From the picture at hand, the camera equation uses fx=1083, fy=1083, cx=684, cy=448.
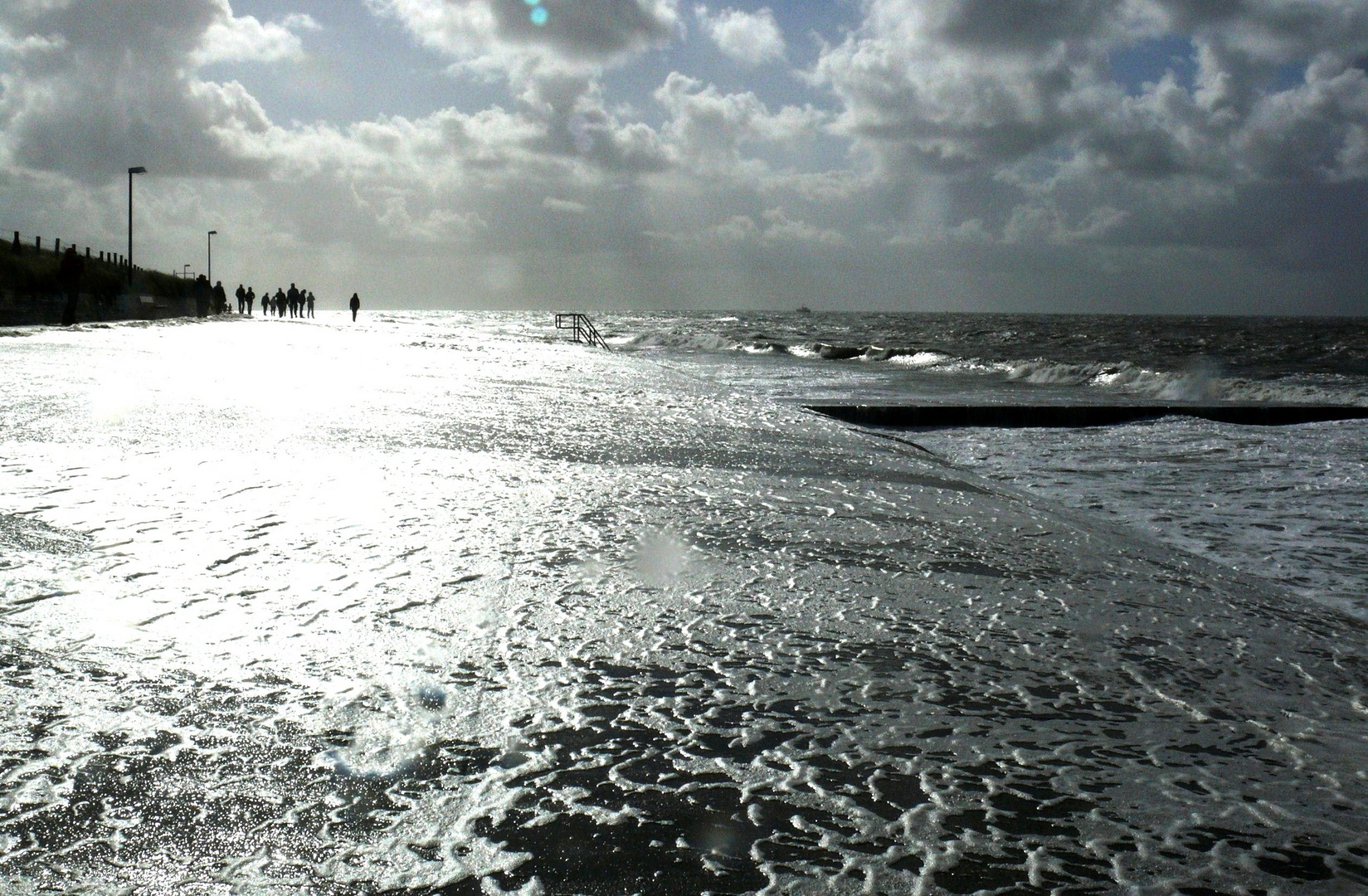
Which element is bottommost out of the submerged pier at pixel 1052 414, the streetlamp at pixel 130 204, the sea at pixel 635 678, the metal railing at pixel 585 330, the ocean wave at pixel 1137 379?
the sea at pixel 635 678

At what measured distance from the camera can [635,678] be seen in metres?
2.64

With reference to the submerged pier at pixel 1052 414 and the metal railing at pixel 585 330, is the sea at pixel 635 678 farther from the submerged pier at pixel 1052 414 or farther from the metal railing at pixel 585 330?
the metal railing at pixel 585 330

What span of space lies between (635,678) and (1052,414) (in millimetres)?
11197

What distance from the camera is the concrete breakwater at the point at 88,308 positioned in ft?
84.9

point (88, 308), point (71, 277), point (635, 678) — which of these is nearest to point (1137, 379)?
point (71, 277)

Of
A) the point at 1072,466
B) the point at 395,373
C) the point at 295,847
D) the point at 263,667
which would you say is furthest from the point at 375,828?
the point at 395,373

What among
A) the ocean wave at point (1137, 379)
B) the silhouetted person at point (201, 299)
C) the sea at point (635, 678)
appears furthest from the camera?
the silhouetted person at point (201, 299)

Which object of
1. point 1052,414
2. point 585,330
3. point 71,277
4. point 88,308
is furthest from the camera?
point 585,330

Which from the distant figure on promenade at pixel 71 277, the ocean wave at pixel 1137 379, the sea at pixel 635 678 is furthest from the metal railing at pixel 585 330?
the sea at pixel 635 678

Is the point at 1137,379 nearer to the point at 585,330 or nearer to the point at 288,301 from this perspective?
the point at 585,330

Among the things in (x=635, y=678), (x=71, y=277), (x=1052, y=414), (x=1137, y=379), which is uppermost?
(x=71, y=277)

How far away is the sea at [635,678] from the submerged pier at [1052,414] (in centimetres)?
606

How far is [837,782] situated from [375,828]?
2.84 ft

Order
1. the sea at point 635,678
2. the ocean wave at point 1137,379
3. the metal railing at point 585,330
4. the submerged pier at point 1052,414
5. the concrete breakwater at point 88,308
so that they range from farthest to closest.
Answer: the metal railing at point 585,330, the concrete breakwater at point 88,308, the ocean wave at point 1137,379, the submerged pier at point 1052,414, the sea at point 635,678
